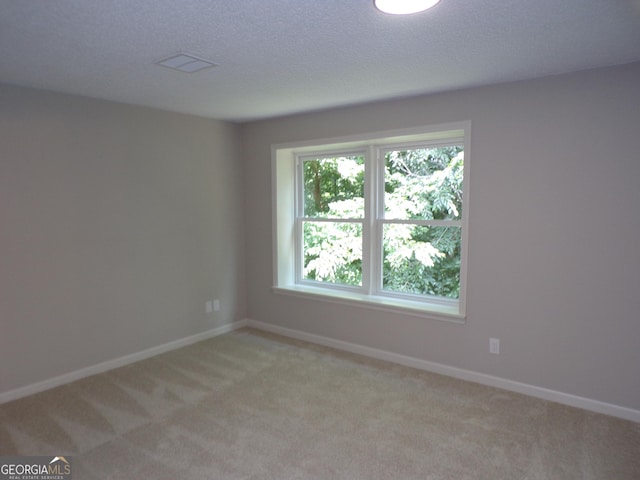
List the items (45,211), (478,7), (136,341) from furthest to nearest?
(136,341) → (45,211) → (478,7)

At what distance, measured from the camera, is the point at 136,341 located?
3701 millimetres

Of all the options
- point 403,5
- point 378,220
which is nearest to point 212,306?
point 378,220

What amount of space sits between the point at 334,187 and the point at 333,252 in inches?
26.7

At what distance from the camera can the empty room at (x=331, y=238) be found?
214 cm

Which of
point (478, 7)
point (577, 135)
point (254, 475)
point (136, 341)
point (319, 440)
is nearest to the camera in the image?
point (478, 7)

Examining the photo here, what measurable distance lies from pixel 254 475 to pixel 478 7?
8.15 feet

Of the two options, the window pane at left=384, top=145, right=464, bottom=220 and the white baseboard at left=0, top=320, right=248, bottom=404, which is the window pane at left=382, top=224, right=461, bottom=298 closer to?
the window pane at left=384, top=145, right=464, bottom=220

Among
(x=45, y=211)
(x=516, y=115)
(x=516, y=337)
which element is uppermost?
(x=516, y=115)

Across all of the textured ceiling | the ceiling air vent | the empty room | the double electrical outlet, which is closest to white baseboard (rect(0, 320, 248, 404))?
the empty room

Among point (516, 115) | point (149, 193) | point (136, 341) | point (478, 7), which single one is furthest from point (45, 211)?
point (516, 115)

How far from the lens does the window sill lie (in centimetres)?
336

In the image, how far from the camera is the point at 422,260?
3668mm

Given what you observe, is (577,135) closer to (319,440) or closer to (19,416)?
(319,440)

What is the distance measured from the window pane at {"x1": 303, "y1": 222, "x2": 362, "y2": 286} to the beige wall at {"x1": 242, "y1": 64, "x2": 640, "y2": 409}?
876 millimetres
